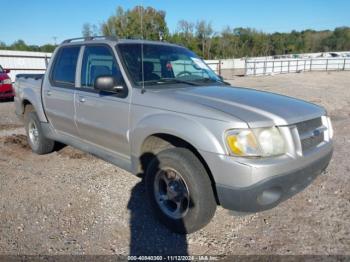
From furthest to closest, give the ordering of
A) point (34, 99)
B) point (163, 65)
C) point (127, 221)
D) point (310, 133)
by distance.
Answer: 1. point (34, 99)
2. point (163, 65)
3. point (127, 221)
4. point (310, 133)

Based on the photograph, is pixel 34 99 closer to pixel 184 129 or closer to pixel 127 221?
pixel 127 221

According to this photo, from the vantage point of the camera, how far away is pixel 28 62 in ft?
71.3

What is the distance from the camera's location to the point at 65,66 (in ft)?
15.3

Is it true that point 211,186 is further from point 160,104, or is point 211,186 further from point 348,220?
point 348,220

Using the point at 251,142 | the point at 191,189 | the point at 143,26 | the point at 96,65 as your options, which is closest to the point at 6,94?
the point at 143,26

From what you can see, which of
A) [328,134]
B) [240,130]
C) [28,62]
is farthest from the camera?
[28,62]

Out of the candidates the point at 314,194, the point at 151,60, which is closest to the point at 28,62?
the point at 151,60

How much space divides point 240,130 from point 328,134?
1335mm

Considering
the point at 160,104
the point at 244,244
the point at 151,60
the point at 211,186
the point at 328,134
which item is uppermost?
the point at 151,60

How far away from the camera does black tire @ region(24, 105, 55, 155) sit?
5.39 metres

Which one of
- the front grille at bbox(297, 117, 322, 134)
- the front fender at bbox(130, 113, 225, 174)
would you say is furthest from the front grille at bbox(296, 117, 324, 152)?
the front fender at bbox(130, 113, 225, 174)

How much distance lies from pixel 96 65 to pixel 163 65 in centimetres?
89

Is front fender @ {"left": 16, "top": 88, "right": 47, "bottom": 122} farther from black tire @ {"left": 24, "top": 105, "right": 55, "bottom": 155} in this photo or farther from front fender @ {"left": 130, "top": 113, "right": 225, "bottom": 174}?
front fender @ {"left": 130, "top": 113, "right": 225, "bottom": 174}

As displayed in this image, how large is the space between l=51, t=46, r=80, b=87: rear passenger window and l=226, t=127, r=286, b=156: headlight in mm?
2686
